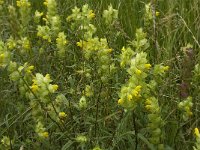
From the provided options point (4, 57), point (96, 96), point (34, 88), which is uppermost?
point (4, 57)

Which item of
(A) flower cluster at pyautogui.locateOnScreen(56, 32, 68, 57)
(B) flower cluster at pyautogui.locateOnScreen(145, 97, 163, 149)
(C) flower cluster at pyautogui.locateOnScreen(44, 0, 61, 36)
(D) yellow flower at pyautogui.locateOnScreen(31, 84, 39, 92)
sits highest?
(C) flower cluster at pyautogui.locateOnScreen(44, 0, 61, 36)

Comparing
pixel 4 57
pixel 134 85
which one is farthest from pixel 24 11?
pixel 134 85

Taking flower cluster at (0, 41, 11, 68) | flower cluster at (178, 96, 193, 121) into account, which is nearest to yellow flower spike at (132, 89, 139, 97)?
flower cluster at (178, 96, 193, 121)

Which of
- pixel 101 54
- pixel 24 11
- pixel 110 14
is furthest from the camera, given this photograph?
pixel 24 11

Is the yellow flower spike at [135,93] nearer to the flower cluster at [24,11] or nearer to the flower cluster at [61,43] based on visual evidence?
the flower cluster at [61,43]

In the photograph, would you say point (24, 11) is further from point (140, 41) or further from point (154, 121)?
point (154, 121)

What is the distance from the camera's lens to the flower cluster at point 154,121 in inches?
67.4

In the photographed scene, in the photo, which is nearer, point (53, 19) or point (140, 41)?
point (140, 41)

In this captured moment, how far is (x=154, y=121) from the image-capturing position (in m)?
1.72

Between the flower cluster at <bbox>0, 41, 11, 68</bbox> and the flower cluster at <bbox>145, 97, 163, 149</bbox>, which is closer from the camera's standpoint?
the flower cluster at <bbox>145, 97, 163, 149</bbox>

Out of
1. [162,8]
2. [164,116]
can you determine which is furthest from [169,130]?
[162,8]

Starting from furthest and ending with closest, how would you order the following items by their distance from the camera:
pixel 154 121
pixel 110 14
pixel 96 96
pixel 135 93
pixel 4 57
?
pixel 110 14
pixel 96 96
pixel 4 57
pixel 154 121
pixel 135 93

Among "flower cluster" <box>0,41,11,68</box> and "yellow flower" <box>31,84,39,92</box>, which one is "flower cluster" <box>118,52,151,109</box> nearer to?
"yellow flower" <box>31,84,39,92</box>

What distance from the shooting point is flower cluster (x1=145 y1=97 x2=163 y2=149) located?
1.71 meters
